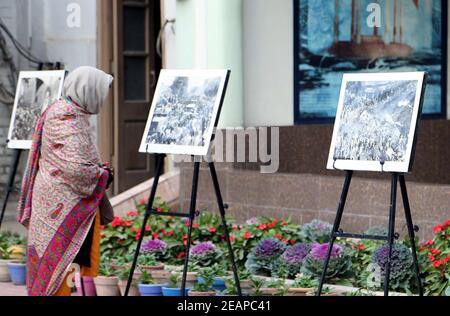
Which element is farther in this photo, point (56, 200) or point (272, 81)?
point (272, 81)

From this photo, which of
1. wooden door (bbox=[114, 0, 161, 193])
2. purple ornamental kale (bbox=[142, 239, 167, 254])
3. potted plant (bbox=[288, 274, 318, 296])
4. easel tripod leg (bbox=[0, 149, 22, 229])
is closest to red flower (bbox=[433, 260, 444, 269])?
potted plant (bbox=[288, 274, 318, 296])

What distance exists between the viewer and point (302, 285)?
876cm

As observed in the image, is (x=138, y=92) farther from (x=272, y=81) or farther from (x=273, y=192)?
(x=273, y=192)

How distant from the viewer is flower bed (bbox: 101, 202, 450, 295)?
865 centimetres

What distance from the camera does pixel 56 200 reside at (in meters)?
7.65

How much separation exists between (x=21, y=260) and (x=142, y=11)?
5.32 metres

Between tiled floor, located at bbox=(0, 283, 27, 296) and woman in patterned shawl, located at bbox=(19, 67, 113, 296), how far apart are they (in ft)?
6.27

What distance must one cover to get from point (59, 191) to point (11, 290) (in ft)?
8.07

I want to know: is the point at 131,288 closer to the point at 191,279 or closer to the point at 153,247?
the point at 191,279

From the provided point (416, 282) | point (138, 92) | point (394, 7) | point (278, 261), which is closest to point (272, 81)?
point (394, 7)

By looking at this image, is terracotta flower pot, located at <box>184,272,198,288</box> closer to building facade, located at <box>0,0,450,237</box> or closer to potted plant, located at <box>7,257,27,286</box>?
potted plant, located at <box>7,257,27,286</box>

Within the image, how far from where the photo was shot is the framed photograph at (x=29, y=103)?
34.6 ft

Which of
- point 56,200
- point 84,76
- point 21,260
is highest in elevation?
point 84,76

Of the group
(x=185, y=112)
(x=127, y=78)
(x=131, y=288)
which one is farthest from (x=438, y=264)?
(x=127, y=78)
